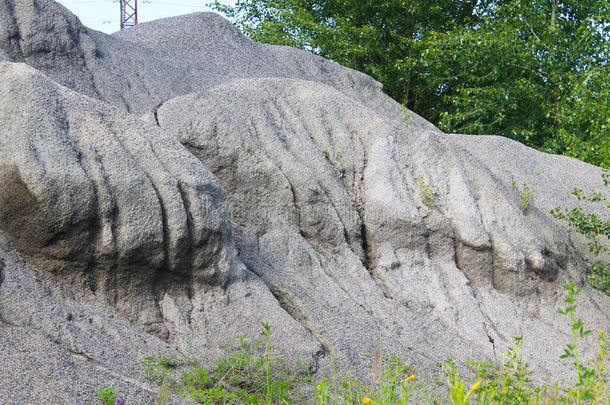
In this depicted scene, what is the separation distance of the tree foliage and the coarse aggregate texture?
14.3 ft

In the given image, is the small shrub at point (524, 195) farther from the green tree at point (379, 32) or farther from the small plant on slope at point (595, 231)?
the green tree at point (379, 32)

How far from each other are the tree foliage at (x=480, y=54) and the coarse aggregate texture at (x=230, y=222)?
14.3 feet

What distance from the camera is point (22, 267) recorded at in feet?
19.4

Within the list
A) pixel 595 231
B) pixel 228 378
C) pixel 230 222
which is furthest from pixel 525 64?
pixel 228 378

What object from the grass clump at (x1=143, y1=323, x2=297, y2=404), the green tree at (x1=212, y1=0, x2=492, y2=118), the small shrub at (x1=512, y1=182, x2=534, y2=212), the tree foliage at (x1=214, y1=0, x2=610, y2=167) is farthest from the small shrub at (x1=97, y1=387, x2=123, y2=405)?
the green tree at (x1=212, y1=0, x2=492, y2=118)

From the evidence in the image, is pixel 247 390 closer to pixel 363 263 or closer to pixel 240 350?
pixel 240 350

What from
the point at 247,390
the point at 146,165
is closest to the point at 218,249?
the point at 146,165

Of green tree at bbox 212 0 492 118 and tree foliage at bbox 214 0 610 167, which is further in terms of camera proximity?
green tree at bbox 212 0 492 118

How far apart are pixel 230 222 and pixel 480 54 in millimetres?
11388

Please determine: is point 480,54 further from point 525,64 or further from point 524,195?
point 524,195

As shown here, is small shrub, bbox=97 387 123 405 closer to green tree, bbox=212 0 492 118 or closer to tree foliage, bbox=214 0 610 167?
tree foliage, bbox=214 0 610 167

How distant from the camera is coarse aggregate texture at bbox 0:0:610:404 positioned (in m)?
5.91

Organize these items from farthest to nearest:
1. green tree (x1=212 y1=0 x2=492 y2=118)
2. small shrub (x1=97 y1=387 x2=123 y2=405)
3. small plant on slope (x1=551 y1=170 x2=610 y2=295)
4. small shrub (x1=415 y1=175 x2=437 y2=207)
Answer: green tree (x1=212 y1=0 x2=492 y2=118) → small plant on slope (x1=551 y1=170 x2=610 y2=295) → small shrub (x1=415 y1=175 x2=437 y2=207) → small shrub (x1=97 y1=387 x2=123 y2=405)

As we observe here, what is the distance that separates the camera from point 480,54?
16.7m
